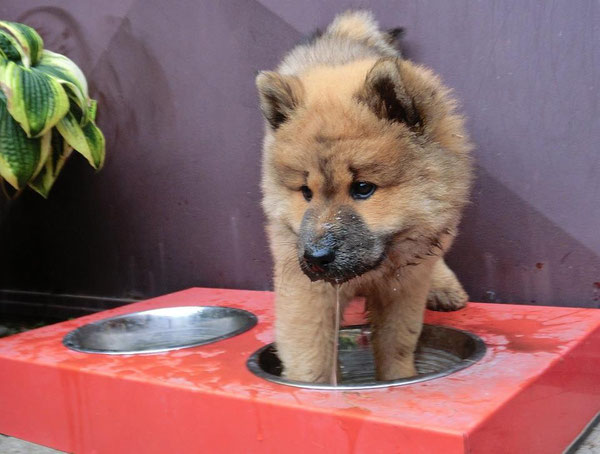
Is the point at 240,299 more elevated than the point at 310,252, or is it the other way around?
the point at 310,252

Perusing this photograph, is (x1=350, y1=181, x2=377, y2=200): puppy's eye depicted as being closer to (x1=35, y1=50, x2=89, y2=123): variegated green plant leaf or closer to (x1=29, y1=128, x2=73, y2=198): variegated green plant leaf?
(x1=35, y1=50, x2=89, y2=123): variegated green plant leaf

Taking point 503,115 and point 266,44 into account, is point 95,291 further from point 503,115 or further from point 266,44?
point 503,115

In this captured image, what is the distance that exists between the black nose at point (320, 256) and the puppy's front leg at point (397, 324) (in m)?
0.53

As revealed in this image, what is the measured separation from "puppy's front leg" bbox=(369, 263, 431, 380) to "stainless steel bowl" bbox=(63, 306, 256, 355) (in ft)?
2.56

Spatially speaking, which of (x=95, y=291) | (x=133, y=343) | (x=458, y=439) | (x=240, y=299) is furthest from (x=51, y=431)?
(x=95, y=291)

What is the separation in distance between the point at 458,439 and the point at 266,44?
255 centimetres

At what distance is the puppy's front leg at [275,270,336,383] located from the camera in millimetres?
2244

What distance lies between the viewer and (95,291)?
4395 millimetres

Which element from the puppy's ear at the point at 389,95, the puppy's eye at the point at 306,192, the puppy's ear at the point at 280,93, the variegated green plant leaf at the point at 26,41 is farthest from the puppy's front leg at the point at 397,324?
the variegated green plant leaf at the point at 26,41

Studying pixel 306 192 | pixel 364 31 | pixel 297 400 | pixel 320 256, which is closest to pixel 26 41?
pixel 364 31

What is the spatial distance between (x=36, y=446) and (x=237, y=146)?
1.86 metres

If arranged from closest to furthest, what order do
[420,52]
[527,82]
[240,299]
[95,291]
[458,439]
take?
[458,439]
[527,82]
[420,52]
[240,299]
[95,291]

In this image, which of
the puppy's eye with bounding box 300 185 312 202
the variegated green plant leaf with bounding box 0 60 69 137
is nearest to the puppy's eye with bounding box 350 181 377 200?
the puppy's eye with bounding box 300 185 312 202

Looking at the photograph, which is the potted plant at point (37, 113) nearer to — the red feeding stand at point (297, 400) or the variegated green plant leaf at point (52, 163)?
the variegated green plant leaf at point (52, 163)
